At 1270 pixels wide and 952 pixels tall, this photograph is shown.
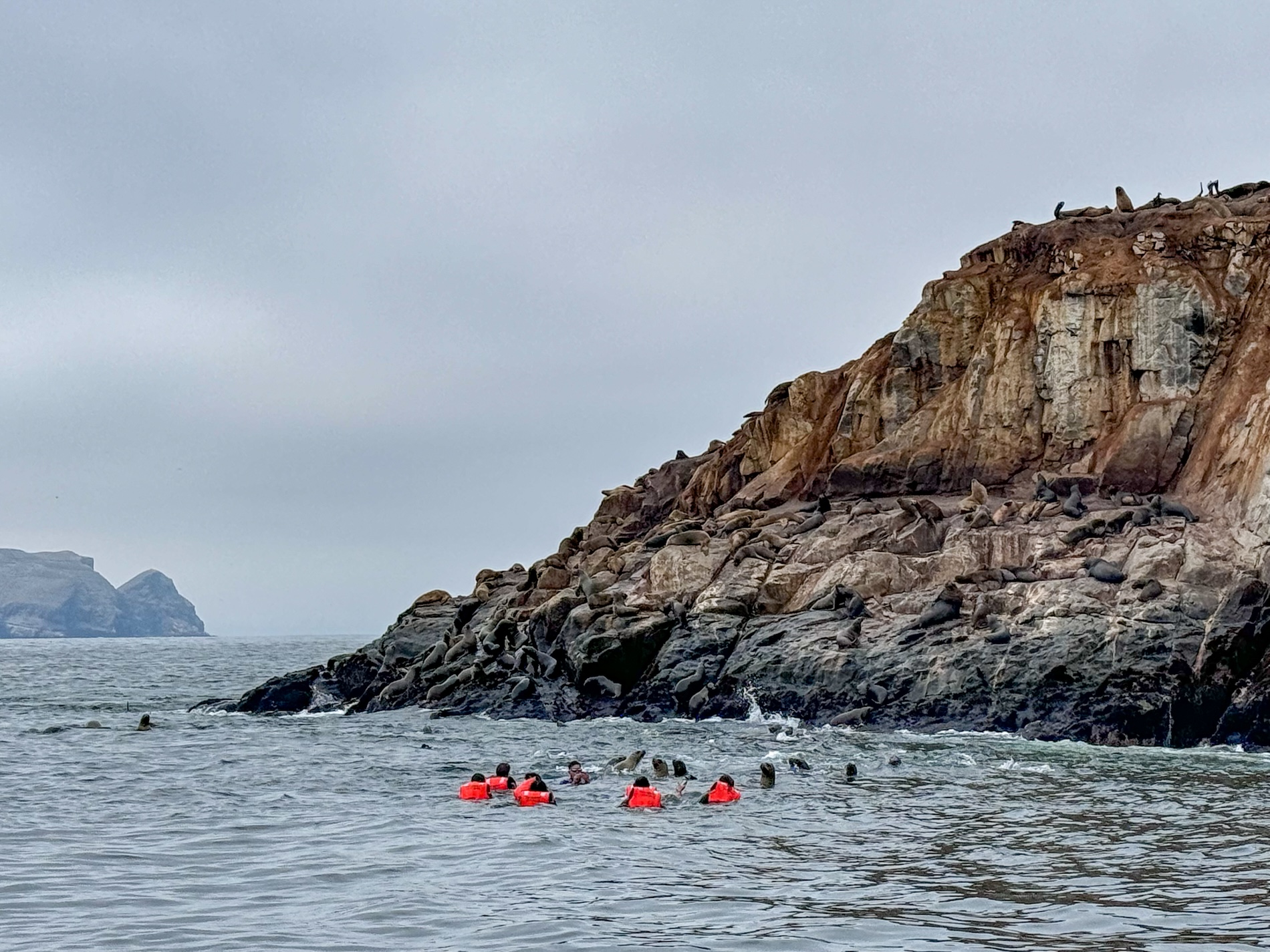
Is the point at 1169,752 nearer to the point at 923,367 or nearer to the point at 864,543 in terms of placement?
the point at 864,543

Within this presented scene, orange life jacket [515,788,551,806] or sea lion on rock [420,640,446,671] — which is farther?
sea lion on rock [420,640,446,671]

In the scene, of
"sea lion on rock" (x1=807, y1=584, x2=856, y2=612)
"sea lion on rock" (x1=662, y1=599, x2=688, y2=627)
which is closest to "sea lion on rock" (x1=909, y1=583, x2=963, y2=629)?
"sea lion on rock" (x1=807, y1=584, x2=856, y2=612)

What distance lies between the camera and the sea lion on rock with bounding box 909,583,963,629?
1446 inches

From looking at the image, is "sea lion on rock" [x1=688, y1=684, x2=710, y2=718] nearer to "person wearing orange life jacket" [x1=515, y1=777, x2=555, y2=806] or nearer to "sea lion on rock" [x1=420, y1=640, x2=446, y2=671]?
"sea lion on rock" [x1=420, y1=640, x2=446, y2=671]

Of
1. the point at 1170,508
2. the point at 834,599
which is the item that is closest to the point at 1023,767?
the point at 834,599

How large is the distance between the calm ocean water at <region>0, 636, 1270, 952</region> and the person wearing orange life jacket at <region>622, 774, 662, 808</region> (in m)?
0.35

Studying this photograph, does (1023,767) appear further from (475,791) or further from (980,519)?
(980,519)

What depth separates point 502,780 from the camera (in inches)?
999

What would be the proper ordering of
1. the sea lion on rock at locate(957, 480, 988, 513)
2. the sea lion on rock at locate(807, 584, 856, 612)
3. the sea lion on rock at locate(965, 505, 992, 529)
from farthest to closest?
1. the sea lion on rock at locate(957, 480, 988, 513)
2. the sea lion on rock at locate(965, 505, 992, 529)
3. the sea lion on rock at locate(807, 584, 856, 612)

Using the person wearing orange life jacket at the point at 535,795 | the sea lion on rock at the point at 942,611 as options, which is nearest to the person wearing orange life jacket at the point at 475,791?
the person wearing orange life jacket at the point at 535,795

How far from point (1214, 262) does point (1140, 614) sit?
17.7 m

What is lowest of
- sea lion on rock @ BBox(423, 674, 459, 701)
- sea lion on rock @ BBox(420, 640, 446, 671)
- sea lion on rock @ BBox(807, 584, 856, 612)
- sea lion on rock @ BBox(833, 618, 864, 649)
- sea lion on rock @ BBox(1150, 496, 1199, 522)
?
sea lion on rock @ BBox(423, 674, 459, 701)

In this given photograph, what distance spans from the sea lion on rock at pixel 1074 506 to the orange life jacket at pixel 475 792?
23.4 meters

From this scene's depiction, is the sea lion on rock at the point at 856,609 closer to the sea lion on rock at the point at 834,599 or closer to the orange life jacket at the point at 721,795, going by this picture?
the sea lion on rock at the point at 834,599
